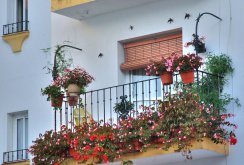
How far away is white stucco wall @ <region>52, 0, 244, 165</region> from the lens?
14633 mm

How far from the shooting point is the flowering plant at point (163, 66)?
14211 mm

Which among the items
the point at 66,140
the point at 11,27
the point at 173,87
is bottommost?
the point at 66,140

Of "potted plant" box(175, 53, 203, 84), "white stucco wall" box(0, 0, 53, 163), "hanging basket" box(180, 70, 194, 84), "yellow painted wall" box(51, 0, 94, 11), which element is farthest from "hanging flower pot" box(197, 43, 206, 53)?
"white stucco wall" box(0, 0, 53, 163)

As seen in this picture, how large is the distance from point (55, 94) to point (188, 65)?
341 centimetres

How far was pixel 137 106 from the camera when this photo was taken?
52.7 feet

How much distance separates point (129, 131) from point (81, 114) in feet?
8.70

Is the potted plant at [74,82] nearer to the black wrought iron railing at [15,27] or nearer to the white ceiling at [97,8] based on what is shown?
the white ceiling at [97,8]

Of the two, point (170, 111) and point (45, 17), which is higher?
point (45, 17)

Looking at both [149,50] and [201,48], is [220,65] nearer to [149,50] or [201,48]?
[201,48]

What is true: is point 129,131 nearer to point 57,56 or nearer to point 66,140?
point 66,140

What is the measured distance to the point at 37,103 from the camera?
711 inches

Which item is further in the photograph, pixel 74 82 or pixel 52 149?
pixel 74 82

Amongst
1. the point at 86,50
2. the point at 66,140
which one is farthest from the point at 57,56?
the point at 66,140

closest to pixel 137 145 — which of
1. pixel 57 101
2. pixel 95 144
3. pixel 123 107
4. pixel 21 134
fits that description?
pixel 95 144
